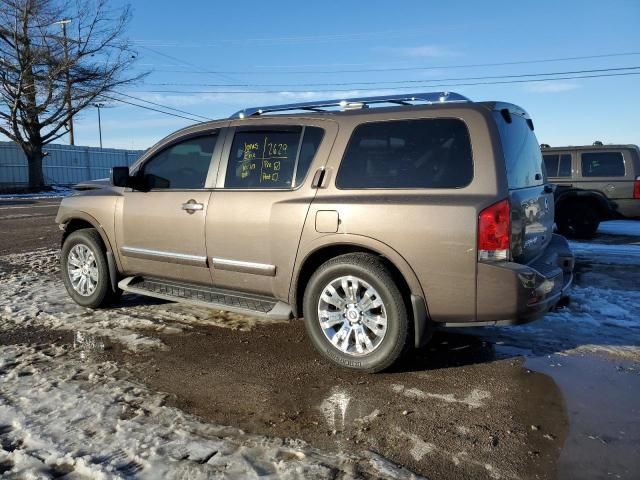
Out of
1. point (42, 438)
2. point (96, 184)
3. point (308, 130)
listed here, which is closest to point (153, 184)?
point (96, 184)

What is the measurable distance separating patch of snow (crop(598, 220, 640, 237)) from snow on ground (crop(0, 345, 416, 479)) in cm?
1077

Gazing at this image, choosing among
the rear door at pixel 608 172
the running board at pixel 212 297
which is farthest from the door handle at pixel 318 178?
the rear door at pixel 608 172

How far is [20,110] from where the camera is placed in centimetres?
2866

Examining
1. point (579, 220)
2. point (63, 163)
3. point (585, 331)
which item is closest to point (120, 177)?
point (585, 331)

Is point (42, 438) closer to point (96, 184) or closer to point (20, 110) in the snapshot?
point (96, 184)

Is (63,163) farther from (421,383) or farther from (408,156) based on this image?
(421,383)

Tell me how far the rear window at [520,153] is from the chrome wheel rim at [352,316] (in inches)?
48.0

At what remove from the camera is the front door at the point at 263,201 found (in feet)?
13.4

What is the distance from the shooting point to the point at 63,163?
3622 centimetres

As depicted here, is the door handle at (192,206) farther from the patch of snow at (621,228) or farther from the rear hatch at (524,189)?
the patch of snow at (621,228)

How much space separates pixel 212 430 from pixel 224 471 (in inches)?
17.6

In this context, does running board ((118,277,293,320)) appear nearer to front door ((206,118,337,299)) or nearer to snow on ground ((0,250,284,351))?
front door ((206,118,337,299))

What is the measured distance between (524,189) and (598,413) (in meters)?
1.51

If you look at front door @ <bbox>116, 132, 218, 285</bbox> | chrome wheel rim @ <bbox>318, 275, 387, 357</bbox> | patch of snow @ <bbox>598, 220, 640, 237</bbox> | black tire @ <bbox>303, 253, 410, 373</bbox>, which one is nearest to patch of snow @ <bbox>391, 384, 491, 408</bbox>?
black tire @ <bbox>303, 253, 410, 373</bbox>
